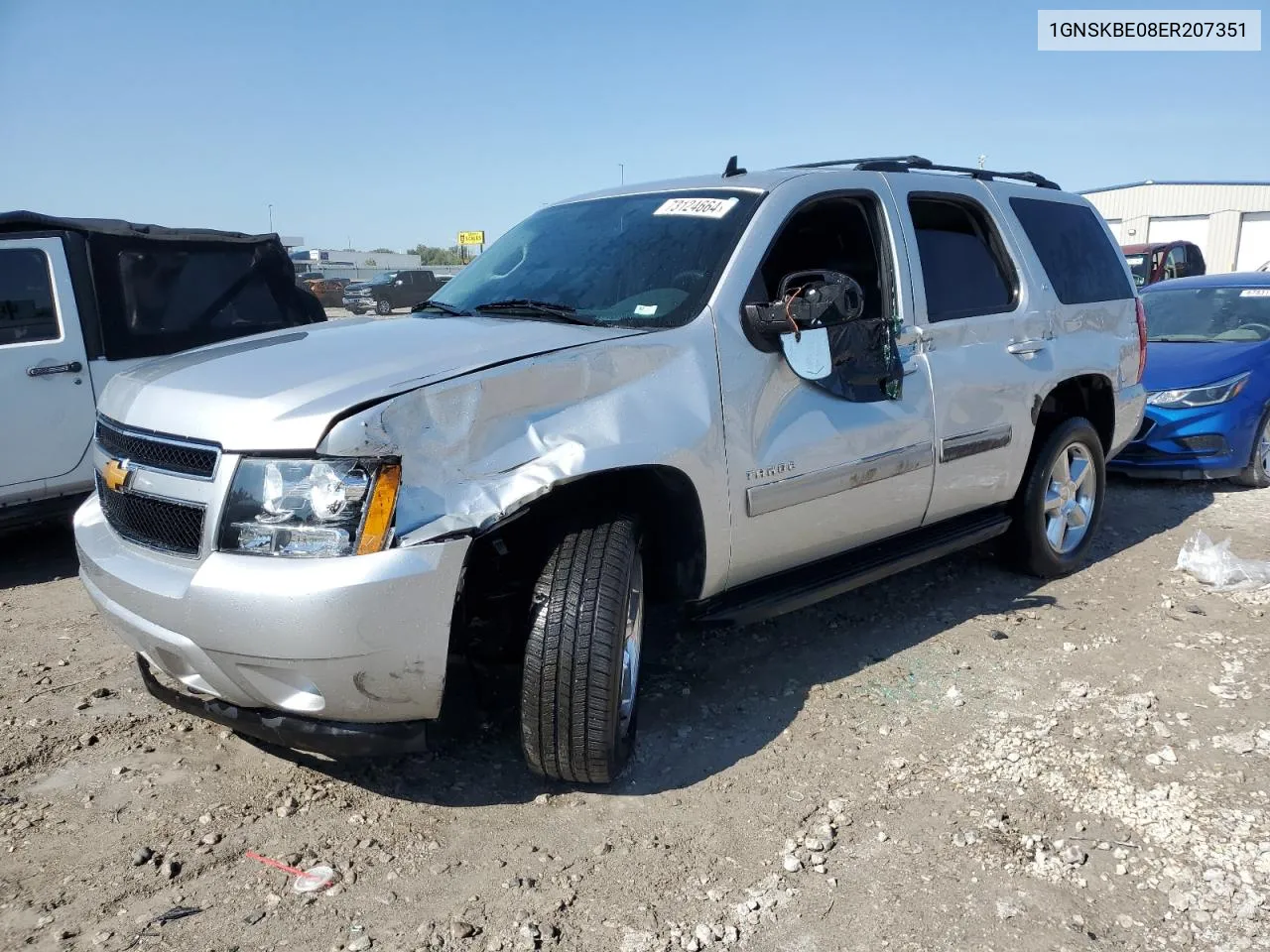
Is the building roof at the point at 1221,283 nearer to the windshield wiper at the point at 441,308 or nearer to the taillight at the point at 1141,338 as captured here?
the taillight at the point at 1141,338

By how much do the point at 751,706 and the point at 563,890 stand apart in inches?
49.4

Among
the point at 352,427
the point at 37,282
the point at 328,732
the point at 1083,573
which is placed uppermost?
the point at 37,282

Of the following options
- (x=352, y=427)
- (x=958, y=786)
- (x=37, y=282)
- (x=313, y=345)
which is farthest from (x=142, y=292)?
(x=958, y=786)

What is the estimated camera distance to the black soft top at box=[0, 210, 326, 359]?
560 cm

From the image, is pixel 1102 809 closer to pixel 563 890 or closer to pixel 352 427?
pixel 563 890

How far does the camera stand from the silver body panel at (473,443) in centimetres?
247

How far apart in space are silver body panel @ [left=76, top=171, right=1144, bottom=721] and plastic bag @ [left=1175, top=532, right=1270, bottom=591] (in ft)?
6.22

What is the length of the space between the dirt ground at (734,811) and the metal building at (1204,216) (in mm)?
34534

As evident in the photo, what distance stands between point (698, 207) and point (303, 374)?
165cm

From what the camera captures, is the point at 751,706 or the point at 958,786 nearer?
the point at 958,786

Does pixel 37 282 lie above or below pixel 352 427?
above

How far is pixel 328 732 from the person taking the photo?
2605mm

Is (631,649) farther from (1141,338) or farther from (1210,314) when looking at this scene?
(1210,314)

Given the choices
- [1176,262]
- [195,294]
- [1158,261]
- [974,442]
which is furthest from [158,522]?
[1176,262]
